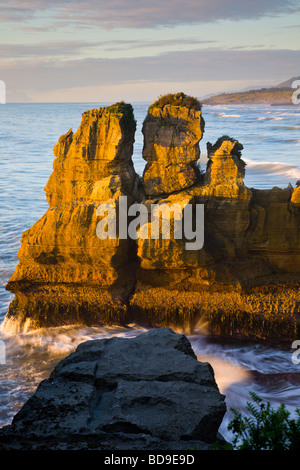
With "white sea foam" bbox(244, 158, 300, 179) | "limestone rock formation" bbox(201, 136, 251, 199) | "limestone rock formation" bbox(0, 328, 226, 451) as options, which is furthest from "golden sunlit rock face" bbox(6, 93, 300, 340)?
"white sea foam" bbox(244, 158, 300, 179)

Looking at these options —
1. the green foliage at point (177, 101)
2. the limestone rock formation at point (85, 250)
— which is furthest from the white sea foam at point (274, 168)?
the limestone rock formation at point (85, 250)

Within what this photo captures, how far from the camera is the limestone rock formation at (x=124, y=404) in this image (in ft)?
26.0

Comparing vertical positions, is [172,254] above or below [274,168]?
below

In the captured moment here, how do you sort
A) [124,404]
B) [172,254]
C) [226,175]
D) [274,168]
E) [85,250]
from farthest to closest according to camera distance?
[274,168] → [226,175] → [85,250] → [172,254] → [124,404]

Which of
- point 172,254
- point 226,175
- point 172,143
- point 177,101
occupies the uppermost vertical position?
point 177,101

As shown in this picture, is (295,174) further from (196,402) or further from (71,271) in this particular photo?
(196,402)

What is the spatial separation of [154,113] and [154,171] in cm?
183

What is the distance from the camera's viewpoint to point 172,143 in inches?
650

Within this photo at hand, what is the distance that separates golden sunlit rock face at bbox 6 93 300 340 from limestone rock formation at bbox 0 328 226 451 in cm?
496

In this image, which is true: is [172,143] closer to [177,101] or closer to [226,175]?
[177,101]

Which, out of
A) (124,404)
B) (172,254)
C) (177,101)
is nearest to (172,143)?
(177,101)

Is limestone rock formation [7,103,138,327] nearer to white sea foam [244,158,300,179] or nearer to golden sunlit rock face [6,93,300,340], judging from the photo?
golden sunlit rock face [6,93,300,340]

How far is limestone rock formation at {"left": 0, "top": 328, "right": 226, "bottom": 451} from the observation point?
7.93 m

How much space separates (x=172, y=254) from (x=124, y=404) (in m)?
6.79
